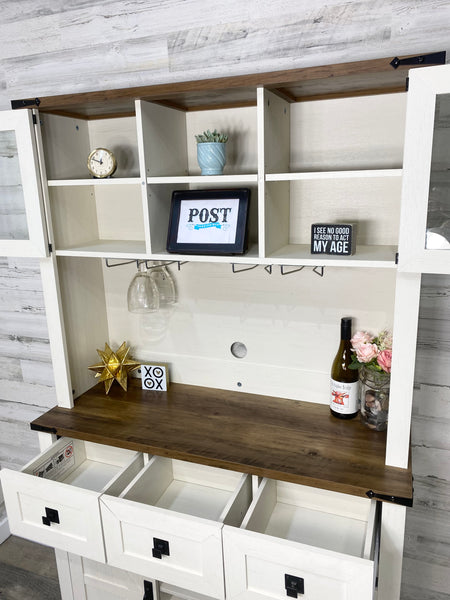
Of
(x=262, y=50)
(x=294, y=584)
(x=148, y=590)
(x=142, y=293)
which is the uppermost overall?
(x=262, y=50)

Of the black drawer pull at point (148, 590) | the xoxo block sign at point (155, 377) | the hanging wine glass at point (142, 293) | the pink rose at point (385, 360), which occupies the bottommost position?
the black drawer pull at point (148, 590)

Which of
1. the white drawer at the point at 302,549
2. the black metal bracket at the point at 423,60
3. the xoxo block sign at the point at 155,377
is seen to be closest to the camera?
the black metal bracket at the point at 423,60

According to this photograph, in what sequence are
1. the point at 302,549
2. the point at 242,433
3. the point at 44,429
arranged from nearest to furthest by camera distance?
the point at 302,549, the point at 242,433, the point at 44,429

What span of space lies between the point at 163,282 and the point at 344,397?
2.46 feet

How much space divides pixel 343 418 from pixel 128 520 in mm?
732

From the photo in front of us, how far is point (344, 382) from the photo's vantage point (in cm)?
161

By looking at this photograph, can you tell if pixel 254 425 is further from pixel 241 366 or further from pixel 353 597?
pixel 353 597

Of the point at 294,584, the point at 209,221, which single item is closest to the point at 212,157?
the point at 209,221

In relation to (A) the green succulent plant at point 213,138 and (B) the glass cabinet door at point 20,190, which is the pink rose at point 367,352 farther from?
(B) the glass cabinet door at point 20,190

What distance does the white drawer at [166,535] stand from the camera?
1.31 m

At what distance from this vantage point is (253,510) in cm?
138

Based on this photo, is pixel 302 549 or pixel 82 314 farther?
pixel 82 314

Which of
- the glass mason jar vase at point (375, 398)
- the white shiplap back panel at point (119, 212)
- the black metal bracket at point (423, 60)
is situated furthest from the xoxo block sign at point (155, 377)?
the black metal bracket at point (423, 60)

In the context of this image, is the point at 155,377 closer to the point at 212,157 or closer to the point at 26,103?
the point at 212,157
